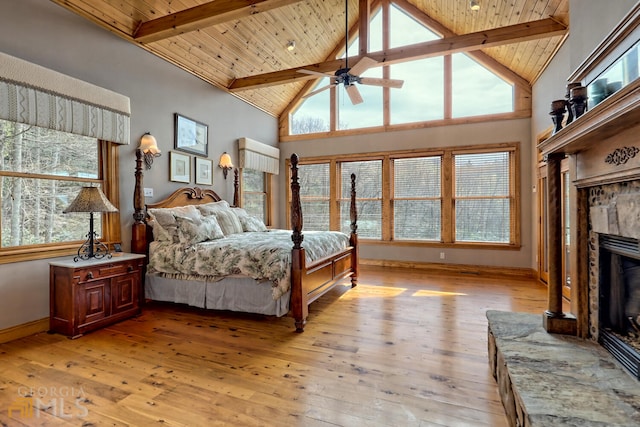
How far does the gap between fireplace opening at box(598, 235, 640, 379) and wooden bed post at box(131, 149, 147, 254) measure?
4.26 m

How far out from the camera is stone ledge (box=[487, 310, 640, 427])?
4.14 feet

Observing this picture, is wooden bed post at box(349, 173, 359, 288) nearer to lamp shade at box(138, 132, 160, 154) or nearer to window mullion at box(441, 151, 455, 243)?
window mullion at box(441, 151, 455, 243)

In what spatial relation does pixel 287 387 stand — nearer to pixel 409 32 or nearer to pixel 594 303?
pixel 594 303

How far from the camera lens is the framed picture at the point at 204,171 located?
4887 millimetres

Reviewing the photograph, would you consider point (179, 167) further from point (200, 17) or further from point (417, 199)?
point (417, 199)

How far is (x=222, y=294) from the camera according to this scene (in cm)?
340

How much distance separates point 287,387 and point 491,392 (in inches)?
50.4

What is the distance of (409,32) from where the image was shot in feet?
18.5

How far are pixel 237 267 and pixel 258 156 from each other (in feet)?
10.9

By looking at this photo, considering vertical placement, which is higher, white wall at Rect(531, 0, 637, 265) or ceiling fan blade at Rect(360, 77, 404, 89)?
ceiling fan blade at Rect(360, 77, 404, 89)

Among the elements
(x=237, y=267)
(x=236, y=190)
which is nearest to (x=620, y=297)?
(x=237, y=267)

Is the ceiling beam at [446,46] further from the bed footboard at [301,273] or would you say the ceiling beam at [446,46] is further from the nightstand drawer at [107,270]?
the nightstand drawer at [107,270]

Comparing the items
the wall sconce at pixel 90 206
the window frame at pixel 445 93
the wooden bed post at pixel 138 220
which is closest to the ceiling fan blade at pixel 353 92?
the window frame at pixel 445 93

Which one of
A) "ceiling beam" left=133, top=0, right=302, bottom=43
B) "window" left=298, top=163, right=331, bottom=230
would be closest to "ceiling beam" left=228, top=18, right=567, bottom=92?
"ceiling beam" left=133, top=0, right=302, bottom=43
